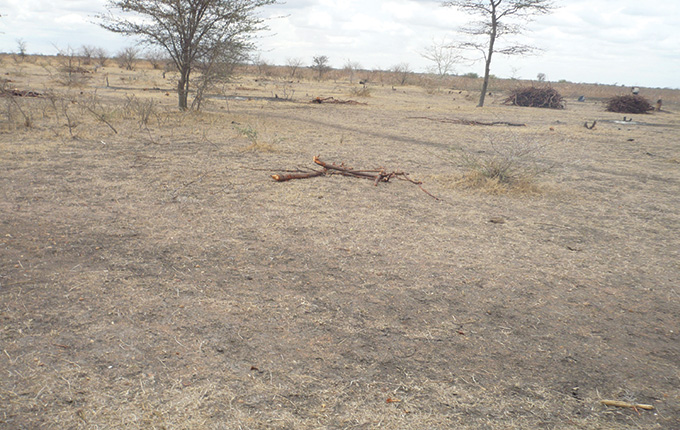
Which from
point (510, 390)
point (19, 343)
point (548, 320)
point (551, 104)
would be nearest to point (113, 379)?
point (19, 343)

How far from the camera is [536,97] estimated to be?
24281mm

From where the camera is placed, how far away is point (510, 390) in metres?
2.33

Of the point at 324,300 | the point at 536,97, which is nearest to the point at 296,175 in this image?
the point at 324,300

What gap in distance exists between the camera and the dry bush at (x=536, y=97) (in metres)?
23.8

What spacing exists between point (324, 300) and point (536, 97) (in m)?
24.6

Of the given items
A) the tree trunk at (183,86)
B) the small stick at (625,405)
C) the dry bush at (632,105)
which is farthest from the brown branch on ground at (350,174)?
the dry bush at (632,105)

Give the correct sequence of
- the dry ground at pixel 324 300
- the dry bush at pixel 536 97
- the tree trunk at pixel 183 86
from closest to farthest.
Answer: the dry ground at pixel 324 300, the tree trunk at pixel 183 86, the dry bush at pixel 536 97

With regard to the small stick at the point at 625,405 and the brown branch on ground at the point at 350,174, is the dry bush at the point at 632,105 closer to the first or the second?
the brown branch on ground at the point at 350,174

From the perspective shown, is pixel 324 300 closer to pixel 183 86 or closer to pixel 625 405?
pixel 625 405

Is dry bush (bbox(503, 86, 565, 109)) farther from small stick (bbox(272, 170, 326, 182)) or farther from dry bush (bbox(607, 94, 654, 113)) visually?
small stick (bbox(272, 170, 326, 182))

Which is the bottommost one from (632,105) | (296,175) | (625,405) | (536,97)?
(625,405)

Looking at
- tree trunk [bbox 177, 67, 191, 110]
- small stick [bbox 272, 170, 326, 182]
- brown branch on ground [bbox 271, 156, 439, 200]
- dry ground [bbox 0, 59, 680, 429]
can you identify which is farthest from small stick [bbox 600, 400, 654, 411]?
tree trunk [bbox 177, 67, 191, 110]

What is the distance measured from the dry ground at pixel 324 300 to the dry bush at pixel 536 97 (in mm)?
19210

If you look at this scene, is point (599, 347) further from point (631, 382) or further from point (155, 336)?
point (155, 336)
